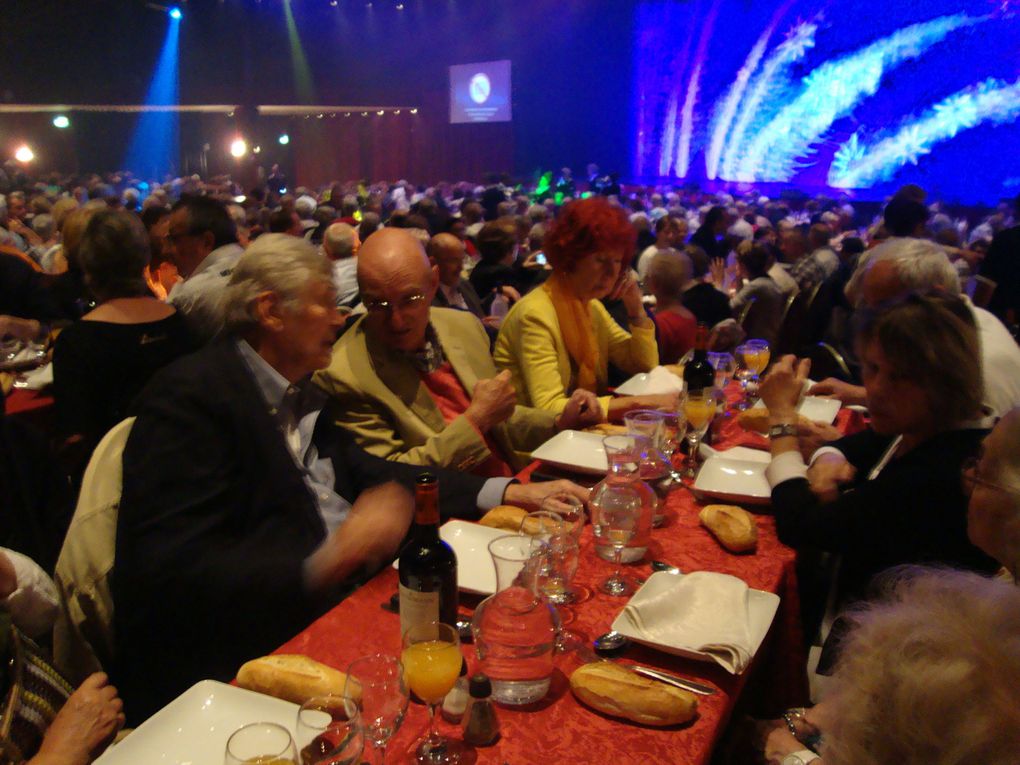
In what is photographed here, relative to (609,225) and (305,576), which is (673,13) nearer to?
(609,225)

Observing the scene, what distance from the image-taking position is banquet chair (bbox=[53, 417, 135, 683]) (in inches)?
66.6

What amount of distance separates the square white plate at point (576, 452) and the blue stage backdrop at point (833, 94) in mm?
13706

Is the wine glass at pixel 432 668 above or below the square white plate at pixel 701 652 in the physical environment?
above

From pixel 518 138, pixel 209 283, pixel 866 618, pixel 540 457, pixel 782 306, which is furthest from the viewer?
pixel 518 138

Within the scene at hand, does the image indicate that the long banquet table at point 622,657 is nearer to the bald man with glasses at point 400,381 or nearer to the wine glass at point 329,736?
the wine glass at point 329,736

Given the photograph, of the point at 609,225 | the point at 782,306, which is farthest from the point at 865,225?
the point at 609,225

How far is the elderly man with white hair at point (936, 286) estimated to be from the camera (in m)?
→ 2.72

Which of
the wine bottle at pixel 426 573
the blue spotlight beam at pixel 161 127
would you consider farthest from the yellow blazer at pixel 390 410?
the blue spotlight beam at pixel 161 127

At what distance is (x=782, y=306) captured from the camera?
5.62 meters

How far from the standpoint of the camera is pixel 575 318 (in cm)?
341

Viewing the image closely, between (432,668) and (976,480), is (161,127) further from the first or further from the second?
(976,480)

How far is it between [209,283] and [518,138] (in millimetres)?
17982

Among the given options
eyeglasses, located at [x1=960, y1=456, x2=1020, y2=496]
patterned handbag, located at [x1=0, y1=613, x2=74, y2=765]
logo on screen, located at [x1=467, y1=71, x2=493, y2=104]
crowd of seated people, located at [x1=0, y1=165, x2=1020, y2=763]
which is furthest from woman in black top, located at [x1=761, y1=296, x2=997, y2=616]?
logo on screen, located at [x1=467, y1=71, x2=493, y2=104]

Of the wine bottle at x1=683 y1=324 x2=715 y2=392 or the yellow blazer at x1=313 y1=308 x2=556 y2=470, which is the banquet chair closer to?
the yellow blazer at x1=313 y1=308 x2=556 y2=470
